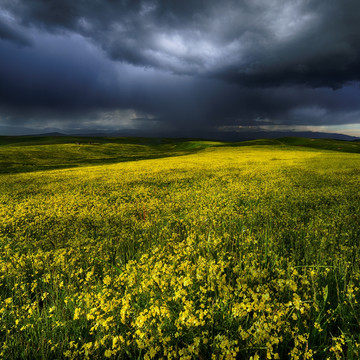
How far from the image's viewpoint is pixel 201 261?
12.7 feet

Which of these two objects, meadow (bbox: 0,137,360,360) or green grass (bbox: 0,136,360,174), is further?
green grass (bbox: 0,136,360,174)

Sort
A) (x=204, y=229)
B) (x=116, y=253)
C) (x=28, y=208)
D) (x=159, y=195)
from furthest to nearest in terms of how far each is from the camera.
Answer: (x=159, y=195)
(x=28, y=208)
(x=204, y=229)
(x=116, y=253)

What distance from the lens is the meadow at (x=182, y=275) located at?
2.68 m

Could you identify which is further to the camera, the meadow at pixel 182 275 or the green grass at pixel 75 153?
the green grass at pixel 75 153

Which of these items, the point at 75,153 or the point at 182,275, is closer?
the point at 182,275

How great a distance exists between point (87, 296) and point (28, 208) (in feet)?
32.5

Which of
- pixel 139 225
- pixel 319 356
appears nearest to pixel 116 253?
pixel 139 225

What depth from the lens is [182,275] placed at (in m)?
3.90

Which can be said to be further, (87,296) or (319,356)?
(87,296)

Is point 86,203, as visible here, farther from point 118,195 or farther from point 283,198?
point 283,198

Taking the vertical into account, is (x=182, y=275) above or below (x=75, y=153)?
below

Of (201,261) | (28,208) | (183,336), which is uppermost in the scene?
(201,261)

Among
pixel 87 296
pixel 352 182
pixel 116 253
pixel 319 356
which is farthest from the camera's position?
pixel 352 182

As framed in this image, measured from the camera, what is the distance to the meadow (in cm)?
268
